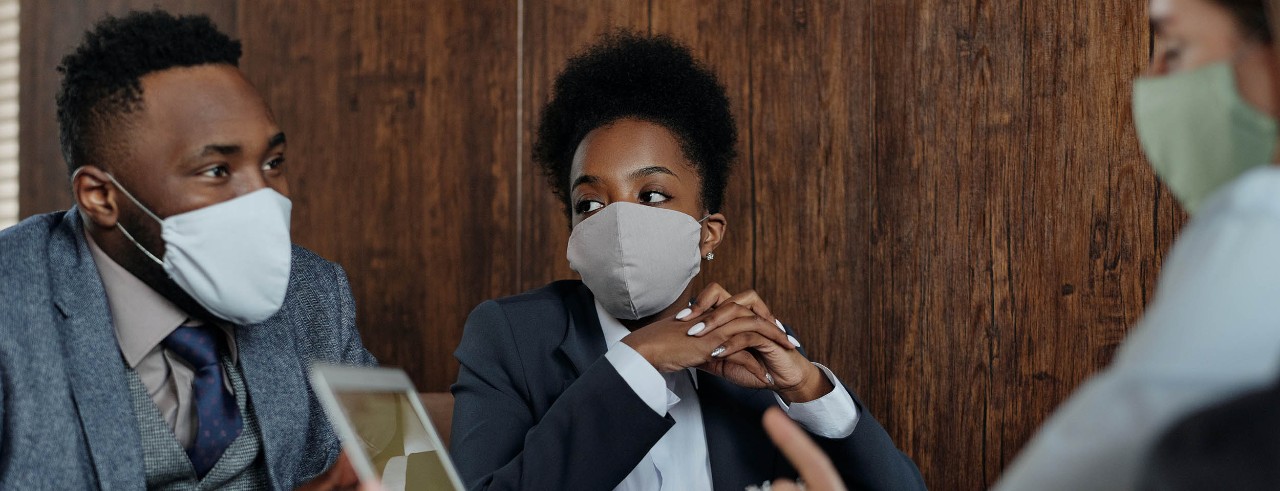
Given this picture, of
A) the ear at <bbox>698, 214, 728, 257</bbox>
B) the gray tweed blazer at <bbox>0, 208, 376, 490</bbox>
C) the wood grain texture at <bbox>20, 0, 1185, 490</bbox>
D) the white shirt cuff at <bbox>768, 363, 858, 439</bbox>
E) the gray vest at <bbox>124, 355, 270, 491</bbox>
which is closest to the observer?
the gray tweed blazer at <bbox>0, 208, 376, 490</bbox>

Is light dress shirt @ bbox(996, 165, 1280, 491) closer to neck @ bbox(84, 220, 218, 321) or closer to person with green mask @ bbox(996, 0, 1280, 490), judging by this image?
person with green mask @ bbox(996, 0, 1280, 490)

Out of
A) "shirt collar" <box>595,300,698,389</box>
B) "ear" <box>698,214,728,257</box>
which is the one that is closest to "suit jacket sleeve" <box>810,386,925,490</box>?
"shirt collar" <box>595,300,698,389</box>

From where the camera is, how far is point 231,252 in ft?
4.89

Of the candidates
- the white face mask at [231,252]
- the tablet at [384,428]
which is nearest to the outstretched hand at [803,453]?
the tablet at [384,428]

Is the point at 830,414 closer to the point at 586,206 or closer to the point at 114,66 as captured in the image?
the point at 586,206

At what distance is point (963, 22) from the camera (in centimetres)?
226

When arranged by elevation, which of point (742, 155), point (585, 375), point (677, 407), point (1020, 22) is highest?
point (1020, 22)

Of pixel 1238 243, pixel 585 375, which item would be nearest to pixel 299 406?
pixel 585 375

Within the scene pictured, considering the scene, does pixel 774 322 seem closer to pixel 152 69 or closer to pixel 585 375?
pixel 585 375

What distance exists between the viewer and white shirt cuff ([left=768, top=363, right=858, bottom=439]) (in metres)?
1.72

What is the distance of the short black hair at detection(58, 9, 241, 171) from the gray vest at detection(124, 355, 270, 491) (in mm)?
377

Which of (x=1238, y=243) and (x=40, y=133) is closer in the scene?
(x=1238, y=243)

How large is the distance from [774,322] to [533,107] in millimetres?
1210

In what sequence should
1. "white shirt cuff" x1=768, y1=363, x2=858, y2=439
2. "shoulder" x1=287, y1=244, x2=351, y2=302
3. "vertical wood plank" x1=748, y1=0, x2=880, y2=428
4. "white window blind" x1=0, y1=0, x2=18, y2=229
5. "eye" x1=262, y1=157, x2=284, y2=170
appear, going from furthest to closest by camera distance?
"white window blind" x1=0, y1=0, x2=18, y2=229 < "vertical wood plank" x1=748, y1=0, x2=880, y2=428 < "shoulder" x1=287, y1=244, x2=351, y2=302 < "white shirt cuff" x1=768, y1=363, x2=858, y2=439 < "eye" x1=262, y1=157, x2=284, y2=170
